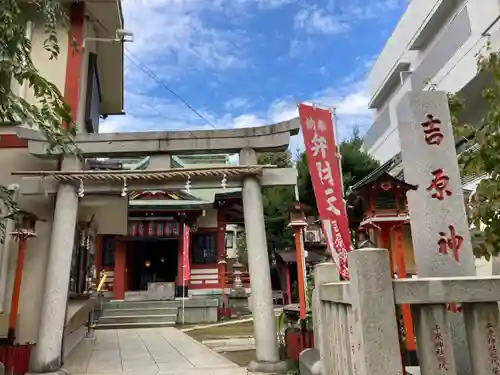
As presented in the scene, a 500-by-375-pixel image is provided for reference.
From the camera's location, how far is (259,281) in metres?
7.14

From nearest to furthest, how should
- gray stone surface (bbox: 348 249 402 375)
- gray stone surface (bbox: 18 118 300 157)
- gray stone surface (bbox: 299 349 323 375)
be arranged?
1. gray stone surface (bbox: 348 249 402 375)
2. gray stone surface (bbox: 299 349 323 375)
3. gray stone surface (bbox: 18 118 300 157)

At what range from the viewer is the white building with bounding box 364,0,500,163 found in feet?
48.6

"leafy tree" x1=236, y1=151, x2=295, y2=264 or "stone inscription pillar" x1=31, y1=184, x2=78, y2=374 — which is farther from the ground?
"leafy tree" x1=236, y1=151, x2=295, y2=264

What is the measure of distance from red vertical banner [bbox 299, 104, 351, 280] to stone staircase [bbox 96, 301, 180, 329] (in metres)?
11.6

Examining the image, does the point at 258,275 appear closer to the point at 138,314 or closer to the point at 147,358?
the point at 147,358

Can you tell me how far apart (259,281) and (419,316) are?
14.0 feet

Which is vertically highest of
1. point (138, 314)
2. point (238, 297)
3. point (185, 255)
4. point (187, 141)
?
point (187, 141)

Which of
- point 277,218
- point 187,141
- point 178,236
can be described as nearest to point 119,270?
point 178,236

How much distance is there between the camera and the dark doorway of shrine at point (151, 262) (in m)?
22.3

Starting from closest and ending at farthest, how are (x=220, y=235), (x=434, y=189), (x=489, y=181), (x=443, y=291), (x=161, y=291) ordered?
1. (x=443, y=291)
2. (x=489, y=181)
3. (x=434, y=189)
4. (x=161, y=291)
5. (x=220, y=235)

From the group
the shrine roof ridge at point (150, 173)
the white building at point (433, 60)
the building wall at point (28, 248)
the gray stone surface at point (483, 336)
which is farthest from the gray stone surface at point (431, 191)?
the building wall at point (28, 248)

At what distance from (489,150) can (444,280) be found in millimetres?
1925

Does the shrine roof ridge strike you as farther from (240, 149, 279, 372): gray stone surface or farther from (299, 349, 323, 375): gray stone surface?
(299, 349, 323, 375): gray stone surface

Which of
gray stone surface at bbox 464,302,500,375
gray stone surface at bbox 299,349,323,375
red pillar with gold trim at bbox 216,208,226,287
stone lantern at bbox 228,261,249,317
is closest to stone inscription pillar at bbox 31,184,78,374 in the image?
gray stone surface at bbox 299,349,323,375
